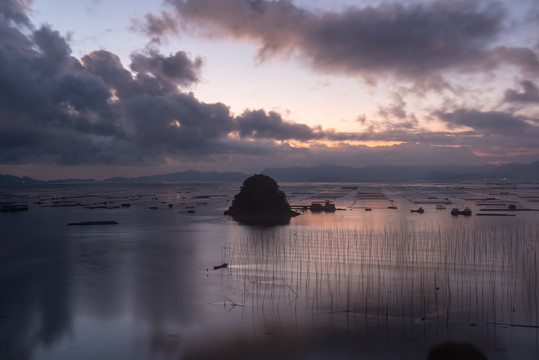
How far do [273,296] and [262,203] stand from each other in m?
25.9

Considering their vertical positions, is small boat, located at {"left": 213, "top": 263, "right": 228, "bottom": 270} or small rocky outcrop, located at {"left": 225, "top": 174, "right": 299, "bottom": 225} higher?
small rocky outcrop, located at {"left": 225, "top": 174, "right": 299, "bottom": 225}

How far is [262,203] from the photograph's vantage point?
39469 millimetres

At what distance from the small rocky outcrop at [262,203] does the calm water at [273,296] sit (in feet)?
37.3

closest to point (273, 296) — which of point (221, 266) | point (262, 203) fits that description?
point (221, 266)

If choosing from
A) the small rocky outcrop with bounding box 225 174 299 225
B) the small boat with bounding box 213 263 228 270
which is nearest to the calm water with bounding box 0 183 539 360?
the small boat with bounding box 213 263 228 270

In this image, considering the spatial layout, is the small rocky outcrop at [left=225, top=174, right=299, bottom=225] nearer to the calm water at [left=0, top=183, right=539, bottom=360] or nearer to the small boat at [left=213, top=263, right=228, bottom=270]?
the calm water at [left=0, top=183, right=539, bottom=360]

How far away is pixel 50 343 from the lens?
10.6m

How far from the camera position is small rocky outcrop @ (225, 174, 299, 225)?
128 feet

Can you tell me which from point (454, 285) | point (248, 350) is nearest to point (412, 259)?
point (454, 285)

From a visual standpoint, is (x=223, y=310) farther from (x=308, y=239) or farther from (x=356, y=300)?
(x=308, y=239)

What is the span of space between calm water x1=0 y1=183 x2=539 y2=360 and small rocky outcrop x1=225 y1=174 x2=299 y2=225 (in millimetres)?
11363

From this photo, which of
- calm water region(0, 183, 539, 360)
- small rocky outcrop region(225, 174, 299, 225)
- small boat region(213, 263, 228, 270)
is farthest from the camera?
small rocky outcrop region(225, 174, 299, 225)

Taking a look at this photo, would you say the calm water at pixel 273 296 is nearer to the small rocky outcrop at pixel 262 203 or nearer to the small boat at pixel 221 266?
the small boat at pixel 221 266

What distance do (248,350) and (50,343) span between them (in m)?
4.93
